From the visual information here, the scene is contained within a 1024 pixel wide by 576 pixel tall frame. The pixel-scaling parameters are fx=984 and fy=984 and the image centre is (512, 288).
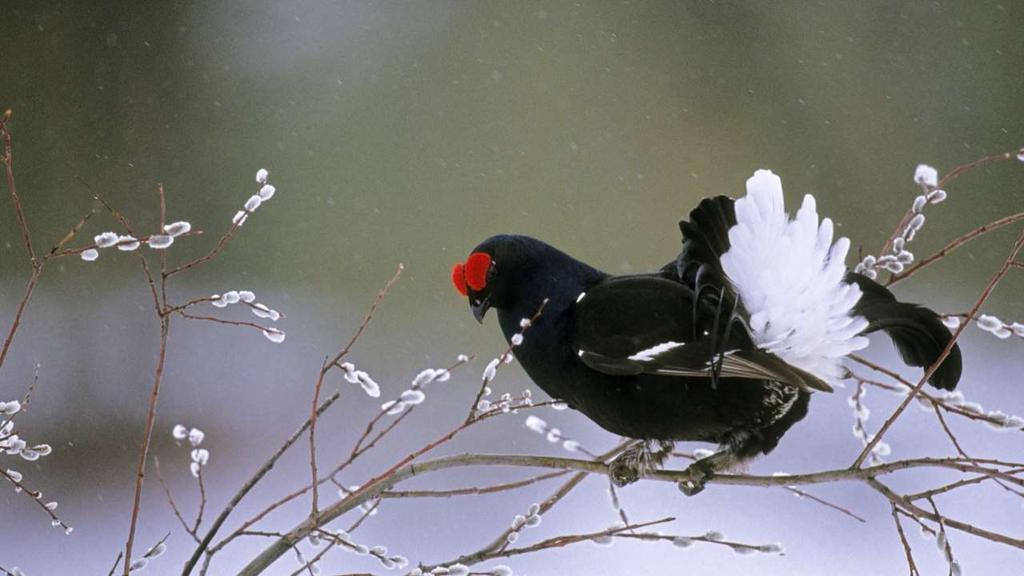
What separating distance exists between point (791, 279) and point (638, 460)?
0.64 feet

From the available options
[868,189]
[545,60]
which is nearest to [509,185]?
[545,60]

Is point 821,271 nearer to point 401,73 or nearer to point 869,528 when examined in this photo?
point 869,528

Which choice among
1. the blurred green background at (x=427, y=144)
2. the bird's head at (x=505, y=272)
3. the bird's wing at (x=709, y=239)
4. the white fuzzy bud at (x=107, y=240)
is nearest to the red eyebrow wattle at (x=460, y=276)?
the bird's head at (x=505, y=272)

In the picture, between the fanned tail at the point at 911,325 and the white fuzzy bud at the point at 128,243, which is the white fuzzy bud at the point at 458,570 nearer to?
the white fuzzy bud at the point at 128,243

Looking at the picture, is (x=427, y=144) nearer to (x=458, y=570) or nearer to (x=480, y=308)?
(x=480, y=308)

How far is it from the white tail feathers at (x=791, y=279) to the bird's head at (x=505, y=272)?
17 cm

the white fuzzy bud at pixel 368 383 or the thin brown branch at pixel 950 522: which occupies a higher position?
the white fuzzy bud at pixel 368 383

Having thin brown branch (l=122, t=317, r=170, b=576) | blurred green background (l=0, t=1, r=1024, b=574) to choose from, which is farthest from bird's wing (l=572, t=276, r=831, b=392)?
blurred green background (l=0, t=1, r=1024, b=574)

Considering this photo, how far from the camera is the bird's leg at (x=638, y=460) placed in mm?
757

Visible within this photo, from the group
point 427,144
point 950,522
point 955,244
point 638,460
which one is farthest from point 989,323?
point 427,144

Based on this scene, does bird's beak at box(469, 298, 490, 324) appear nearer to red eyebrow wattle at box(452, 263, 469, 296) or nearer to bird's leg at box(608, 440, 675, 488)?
red eyebrow wattle at box(452, 263, 469, 296)

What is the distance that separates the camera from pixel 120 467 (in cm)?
180

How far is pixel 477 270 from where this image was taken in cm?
75

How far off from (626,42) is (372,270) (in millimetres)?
801
